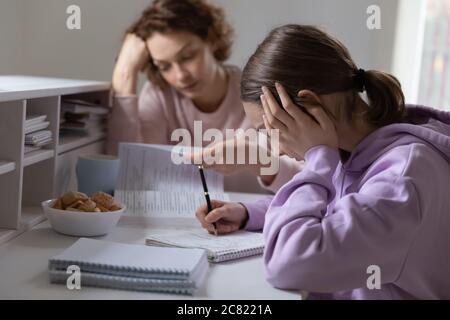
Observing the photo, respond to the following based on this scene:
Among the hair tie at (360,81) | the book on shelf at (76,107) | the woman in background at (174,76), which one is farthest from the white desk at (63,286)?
the woman in background at (174,76)

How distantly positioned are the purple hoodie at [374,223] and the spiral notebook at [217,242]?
0.42ft

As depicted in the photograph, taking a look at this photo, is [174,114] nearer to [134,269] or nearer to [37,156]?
[37,156]

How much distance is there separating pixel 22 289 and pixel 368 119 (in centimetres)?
64

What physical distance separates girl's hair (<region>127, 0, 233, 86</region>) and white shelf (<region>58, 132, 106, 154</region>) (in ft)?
1.25

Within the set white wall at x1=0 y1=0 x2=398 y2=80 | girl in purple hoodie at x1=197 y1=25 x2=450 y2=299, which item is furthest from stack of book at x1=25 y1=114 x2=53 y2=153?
white wall at x1=0 y1=0 x2=398 y2=80

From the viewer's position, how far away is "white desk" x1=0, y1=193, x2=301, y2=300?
947 millimetres

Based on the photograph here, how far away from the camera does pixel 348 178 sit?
118cm

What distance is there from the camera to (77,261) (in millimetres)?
1007

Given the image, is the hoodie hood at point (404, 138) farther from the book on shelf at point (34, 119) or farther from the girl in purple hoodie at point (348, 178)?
the book on shelf at point (34, 119)

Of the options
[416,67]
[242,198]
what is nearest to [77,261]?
[242,198]

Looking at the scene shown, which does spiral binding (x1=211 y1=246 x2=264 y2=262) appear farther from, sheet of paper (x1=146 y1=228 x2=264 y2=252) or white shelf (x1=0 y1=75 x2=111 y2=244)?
white shelf (x1=0 y1=75 x2=111 y2=244)

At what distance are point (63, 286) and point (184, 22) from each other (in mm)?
1247

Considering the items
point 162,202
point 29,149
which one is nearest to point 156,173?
point 162,202

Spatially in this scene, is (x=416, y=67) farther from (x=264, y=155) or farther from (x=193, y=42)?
(x=264, y=155)
